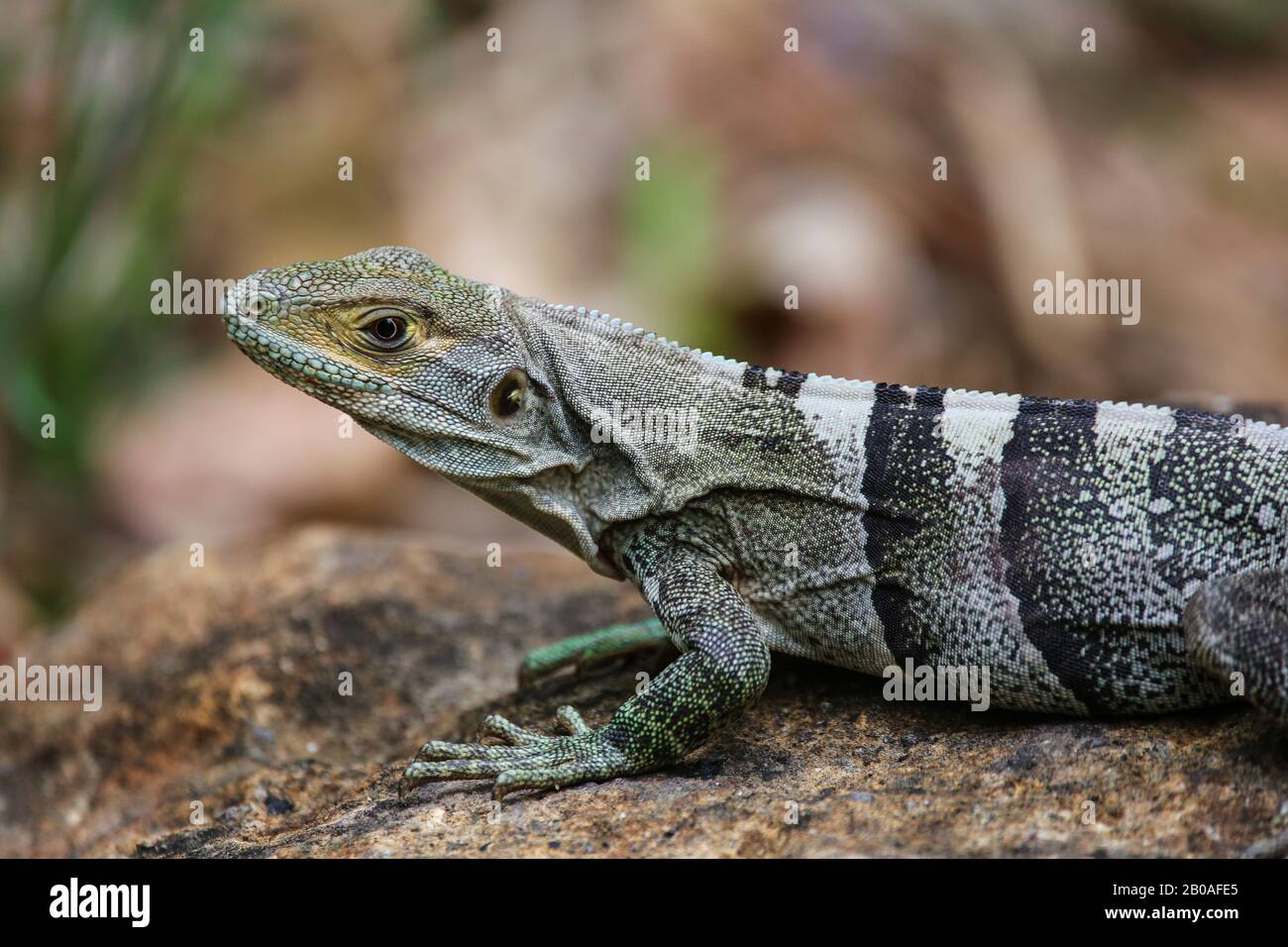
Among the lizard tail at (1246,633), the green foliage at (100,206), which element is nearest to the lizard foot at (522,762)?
the lizard tail at (1246,633)

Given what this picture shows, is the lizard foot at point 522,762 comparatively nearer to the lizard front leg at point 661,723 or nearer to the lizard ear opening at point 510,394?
the lizard front leg at point 661,723

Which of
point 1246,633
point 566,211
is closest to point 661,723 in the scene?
point 1246,633

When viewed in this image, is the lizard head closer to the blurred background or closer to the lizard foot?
the lizard foot

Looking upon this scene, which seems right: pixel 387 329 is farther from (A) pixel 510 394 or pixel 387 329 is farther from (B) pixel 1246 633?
(B) pixel 1246 633
